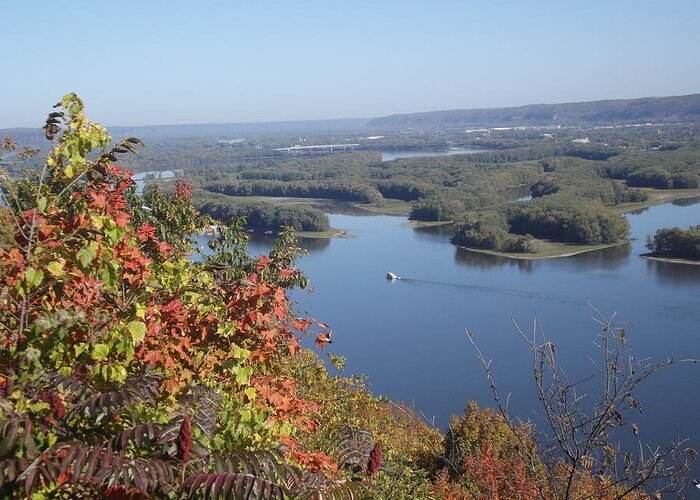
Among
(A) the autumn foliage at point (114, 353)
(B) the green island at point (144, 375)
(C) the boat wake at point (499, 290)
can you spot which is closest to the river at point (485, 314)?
(C) the boat wake at point (499, 290)

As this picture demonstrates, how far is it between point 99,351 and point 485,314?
20006mm

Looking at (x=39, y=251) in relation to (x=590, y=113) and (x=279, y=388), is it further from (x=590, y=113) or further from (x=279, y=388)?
(x=590, y=113)

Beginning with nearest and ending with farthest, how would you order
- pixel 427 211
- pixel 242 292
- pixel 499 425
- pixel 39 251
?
pixel 39 251 < pixel 242 292 < pixel 499 425 < pixel 427 211

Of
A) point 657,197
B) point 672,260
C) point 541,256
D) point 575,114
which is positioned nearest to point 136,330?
point 672,260

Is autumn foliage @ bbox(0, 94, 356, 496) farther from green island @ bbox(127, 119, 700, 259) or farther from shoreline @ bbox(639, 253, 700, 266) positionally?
shoreline @ bbox(639, 253, 700, 266)

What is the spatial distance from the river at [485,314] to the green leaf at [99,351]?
8.01 meters

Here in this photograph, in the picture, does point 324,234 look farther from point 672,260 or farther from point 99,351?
point 99,351

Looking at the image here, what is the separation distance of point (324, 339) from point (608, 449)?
0.97 m

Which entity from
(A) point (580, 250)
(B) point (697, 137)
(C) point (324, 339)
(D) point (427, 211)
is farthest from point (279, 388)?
(B) point (697, 137)

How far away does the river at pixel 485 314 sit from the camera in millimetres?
15492

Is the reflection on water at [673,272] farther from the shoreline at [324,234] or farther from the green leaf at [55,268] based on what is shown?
the green leaf at [55,268]

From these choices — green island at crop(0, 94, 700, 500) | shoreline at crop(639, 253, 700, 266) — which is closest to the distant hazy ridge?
shoreline at crop(639, 253, 700, 266)

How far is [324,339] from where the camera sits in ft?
8.36

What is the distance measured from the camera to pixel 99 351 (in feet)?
5.94
